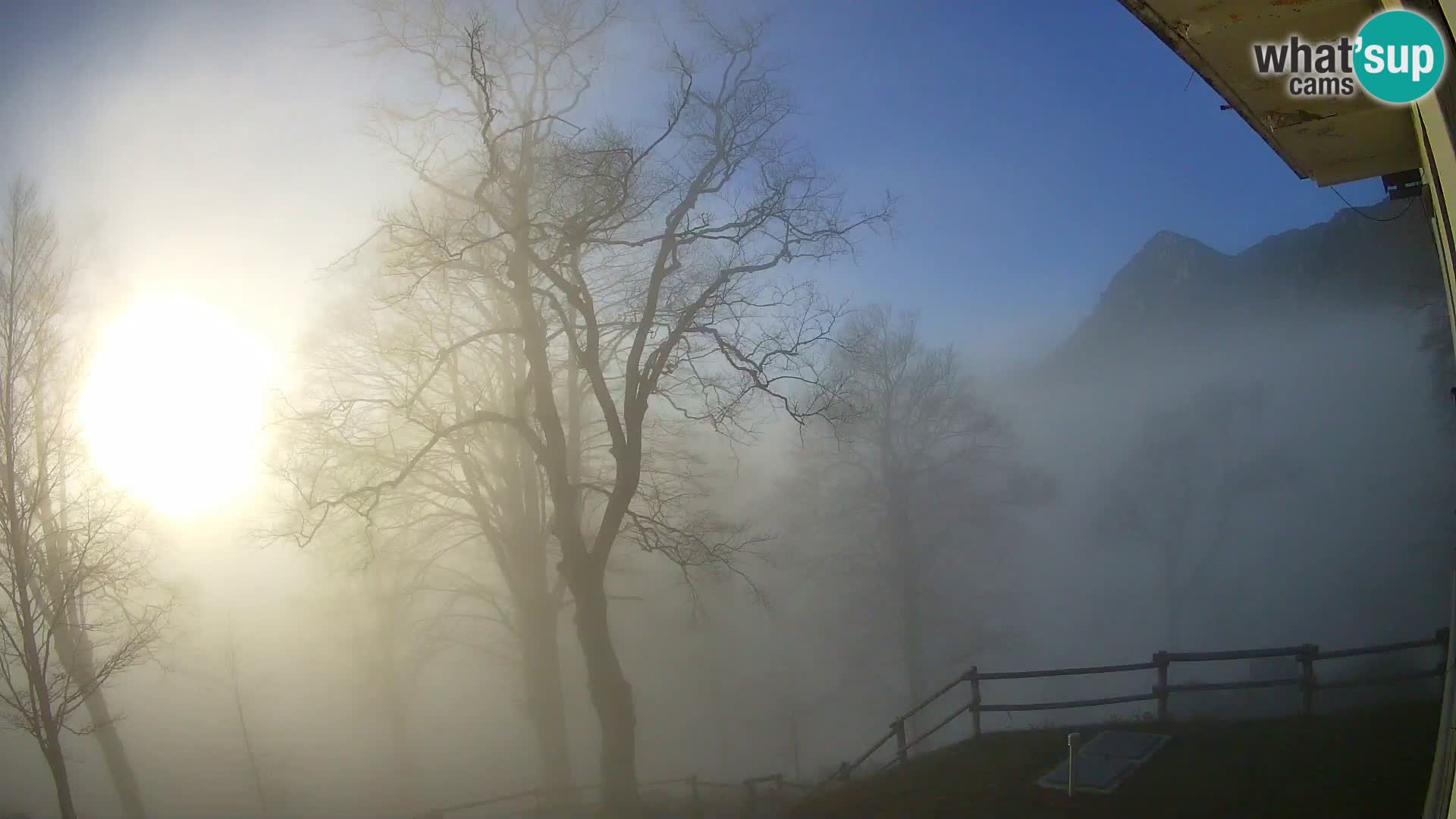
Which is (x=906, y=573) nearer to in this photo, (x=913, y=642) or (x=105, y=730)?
(x=913, y=642)

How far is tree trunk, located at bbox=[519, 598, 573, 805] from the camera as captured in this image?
41.8 ft

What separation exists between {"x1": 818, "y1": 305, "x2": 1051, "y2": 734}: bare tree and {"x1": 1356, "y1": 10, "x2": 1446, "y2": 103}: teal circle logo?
43.6 ft

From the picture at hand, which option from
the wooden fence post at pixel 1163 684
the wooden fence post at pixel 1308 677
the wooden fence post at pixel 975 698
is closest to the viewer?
the wooden fence post at pixel 1308 677

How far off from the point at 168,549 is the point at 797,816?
12.0 meters

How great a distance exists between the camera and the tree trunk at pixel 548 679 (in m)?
12.7

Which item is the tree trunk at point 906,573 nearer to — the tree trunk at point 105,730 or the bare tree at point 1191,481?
the bare tree at point 1191,481

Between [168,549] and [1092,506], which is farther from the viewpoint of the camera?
[1092,506]

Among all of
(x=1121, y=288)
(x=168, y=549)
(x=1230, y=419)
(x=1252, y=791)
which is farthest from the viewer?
(x=1121, y=288)

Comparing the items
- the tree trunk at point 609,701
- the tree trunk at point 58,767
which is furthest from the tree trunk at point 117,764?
the tree trunk at point 609,701

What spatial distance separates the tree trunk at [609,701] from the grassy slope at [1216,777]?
7.43 ft

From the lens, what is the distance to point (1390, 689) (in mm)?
11188

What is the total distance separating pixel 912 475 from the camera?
59.3ft

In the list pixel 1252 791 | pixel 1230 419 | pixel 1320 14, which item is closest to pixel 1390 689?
pixel 1252 791

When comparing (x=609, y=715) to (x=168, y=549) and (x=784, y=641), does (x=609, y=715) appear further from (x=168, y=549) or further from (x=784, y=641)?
(x=784, y=641)
